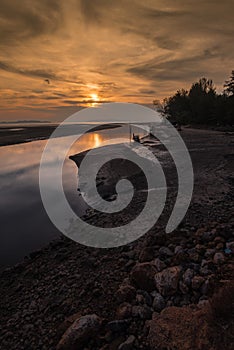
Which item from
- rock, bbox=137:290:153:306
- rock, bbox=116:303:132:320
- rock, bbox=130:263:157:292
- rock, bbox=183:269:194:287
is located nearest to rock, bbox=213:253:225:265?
rock, bbox=183:269:194:287

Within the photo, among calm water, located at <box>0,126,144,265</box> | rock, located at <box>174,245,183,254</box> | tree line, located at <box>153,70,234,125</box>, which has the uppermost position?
tree line, located at <box>153,70,234,125</box>

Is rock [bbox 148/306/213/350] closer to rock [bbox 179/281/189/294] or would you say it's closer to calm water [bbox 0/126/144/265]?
rock [bbox 179/281/189/294]

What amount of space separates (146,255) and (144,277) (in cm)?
116

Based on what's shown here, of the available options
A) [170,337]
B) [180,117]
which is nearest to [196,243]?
[170,337]

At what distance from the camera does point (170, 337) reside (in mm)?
3961

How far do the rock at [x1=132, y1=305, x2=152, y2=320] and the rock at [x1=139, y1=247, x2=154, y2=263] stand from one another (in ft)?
5.77

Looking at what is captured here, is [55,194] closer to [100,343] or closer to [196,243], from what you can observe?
[196,243]

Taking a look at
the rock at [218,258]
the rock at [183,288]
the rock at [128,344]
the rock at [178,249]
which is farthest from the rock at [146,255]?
the rock at [128,344]

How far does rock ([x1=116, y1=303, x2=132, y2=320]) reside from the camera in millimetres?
4698

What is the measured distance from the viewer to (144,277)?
541cm

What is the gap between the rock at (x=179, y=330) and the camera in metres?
3.71

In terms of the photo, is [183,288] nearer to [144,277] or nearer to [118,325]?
[144,277]

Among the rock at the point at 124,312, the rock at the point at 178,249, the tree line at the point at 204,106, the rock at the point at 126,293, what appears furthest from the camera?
the tree line at the point at 204,106

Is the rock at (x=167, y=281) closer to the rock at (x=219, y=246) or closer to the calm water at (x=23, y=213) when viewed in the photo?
the rock at (x=219, y=246)
